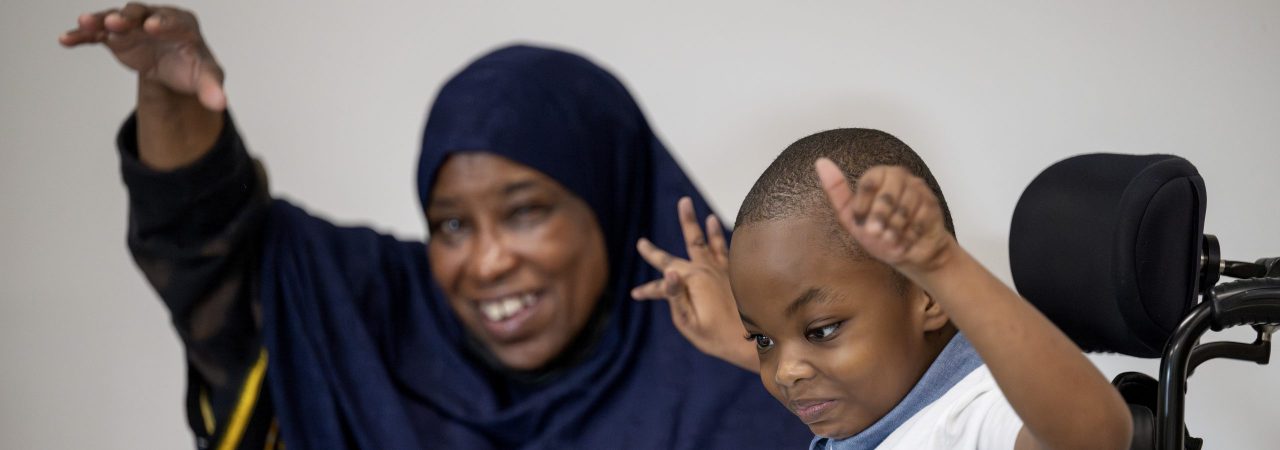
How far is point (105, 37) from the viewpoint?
57.1 inches

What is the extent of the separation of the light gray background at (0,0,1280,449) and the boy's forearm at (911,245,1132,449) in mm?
1257

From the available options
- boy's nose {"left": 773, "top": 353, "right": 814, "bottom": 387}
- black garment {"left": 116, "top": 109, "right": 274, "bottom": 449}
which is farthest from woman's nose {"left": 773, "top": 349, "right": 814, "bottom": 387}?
black garment {"left": 116, "top": 109, "right": 274, "bottom": 449}

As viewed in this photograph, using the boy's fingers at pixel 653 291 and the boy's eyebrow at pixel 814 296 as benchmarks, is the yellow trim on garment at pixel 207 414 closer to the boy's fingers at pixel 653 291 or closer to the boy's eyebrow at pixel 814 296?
the boy's fingers at pixel 653 291

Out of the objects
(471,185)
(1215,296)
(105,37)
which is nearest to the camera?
(1215,296)

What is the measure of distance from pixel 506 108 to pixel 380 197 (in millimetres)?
774

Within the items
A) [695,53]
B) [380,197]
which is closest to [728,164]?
[695,53]

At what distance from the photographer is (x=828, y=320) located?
94cm

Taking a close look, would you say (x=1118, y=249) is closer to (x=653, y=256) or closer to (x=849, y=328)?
(x=849, y=328)

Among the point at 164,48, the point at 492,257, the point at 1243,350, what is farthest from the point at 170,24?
the point at 1243,350

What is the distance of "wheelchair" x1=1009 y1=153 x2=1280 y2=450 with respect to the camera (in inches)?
42.3

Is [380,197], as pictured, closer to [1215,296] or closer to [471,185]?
[471,185]

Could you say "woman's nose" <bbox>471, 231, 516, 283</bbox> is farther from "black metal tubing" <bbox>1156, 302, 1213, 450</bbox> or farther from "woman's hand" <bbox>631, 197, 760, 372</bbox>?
"black metal tubing" <bbox>1156, 302, 1213, 450</bbox>

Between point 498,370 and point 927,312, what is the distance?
41.6 inches

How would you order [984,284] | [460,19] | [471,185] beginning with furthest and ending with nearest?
[460,19]
[471,185]
[984,284]
